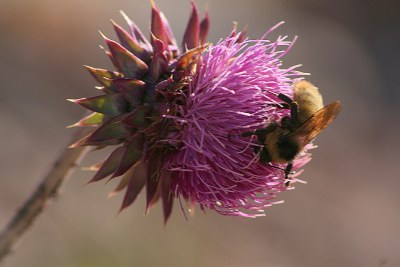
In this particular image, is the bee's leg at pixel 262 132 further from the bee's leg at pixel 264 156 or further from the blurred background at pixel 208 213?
the blurred background at pixel 208 213

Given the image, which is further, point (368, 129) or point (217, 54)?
point (368, 129)

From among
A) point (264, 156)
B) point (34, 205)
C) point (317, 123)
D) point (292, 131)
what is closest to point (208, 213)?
point (34, 205)

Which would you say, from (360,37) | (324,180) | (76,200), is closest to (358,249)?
(324,180)

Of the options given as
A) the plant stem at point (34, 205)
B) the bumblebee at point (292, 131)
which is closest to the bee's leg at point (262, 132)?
the bumblebee at point (292, 131)

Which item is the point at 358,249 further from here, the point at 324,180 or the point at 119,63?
the point at 119,63

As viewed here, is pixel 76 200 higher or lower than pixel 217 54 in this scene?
lower

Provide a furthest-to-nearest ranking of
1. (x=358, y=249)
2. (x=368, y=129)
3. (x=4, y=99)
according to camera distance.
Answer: (x=368, y=129) → (x=358, y=249) → (x=4, y=99)

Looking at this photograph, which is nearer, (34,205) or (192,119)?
(192,119)

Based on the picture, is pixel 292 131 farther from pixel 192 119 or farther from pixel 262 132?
pixel 192 119
